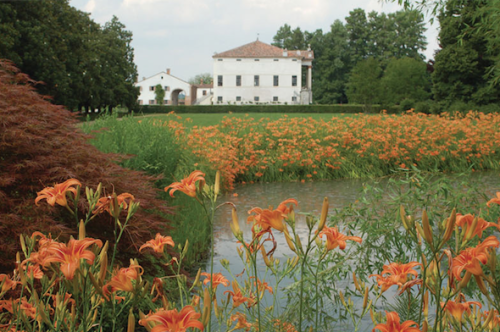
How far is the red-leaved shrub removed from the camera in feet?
7.55

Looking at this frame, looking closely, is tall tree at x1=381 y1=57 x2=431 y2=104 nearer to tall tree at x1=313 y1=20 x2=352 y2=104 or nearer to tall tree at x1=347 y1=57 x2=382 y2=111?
tall tree at x1=347 y1=57 x2=382 y2=111

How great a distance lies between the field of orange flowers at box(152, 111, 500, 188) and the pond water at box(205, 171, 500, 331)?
437mm

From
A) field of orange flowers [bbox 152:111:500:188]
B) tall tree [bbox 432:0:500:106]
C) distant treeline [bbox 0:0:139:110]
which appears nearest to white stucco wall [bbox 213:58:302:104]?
distant treeline [bbox 0:0:139:110]

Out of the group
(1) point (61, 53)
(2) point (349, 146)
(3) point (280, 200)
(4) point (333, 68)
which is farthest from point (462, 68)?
(4) point (333, 68)

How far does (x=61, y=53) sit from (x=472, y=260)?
2332cm

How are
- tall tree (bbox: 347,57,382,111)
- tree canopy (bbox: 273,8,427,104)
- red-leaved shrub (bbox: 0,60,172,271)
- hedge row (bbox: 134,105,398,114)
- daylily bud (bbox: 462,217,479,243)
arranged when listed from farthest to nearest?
tree canopy (bbox: 273,8,427,104), hedge row (bbox: 134,105,398,114), tall tree (bbox: 347,57,382,111), red-leaved shrub (bbox: 0,60,172,271), daylily bud (bbox: 462,217,479,243)

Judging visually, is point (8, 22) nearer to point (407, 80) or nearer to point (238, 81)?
point (407, 80)

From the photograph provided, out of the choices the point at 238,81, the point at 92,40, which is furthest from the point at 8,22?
the point at 238,81

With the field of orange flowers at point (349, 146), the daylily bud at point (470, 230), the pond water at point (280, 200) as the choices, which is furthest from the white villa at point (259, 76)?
the daylily bud at point (470, 230)

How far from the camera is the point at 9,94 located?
2.88 metres

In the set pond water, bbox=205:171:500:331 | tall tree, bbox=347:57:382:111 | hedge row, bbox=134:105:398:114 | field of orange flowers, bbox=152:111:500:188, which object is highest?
tall tree, bbox=347:57:382:111

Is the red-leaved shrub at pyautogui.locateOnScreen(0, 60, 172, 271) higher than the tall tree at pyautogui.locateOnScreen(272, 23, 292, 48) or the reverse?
the reverse

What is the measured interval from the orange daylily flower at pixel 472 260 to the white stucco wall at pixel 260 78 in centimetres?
4761

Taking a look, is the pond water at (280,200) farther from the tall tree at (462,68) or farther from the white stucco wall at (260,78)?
the white stucco wall at (260,78)
